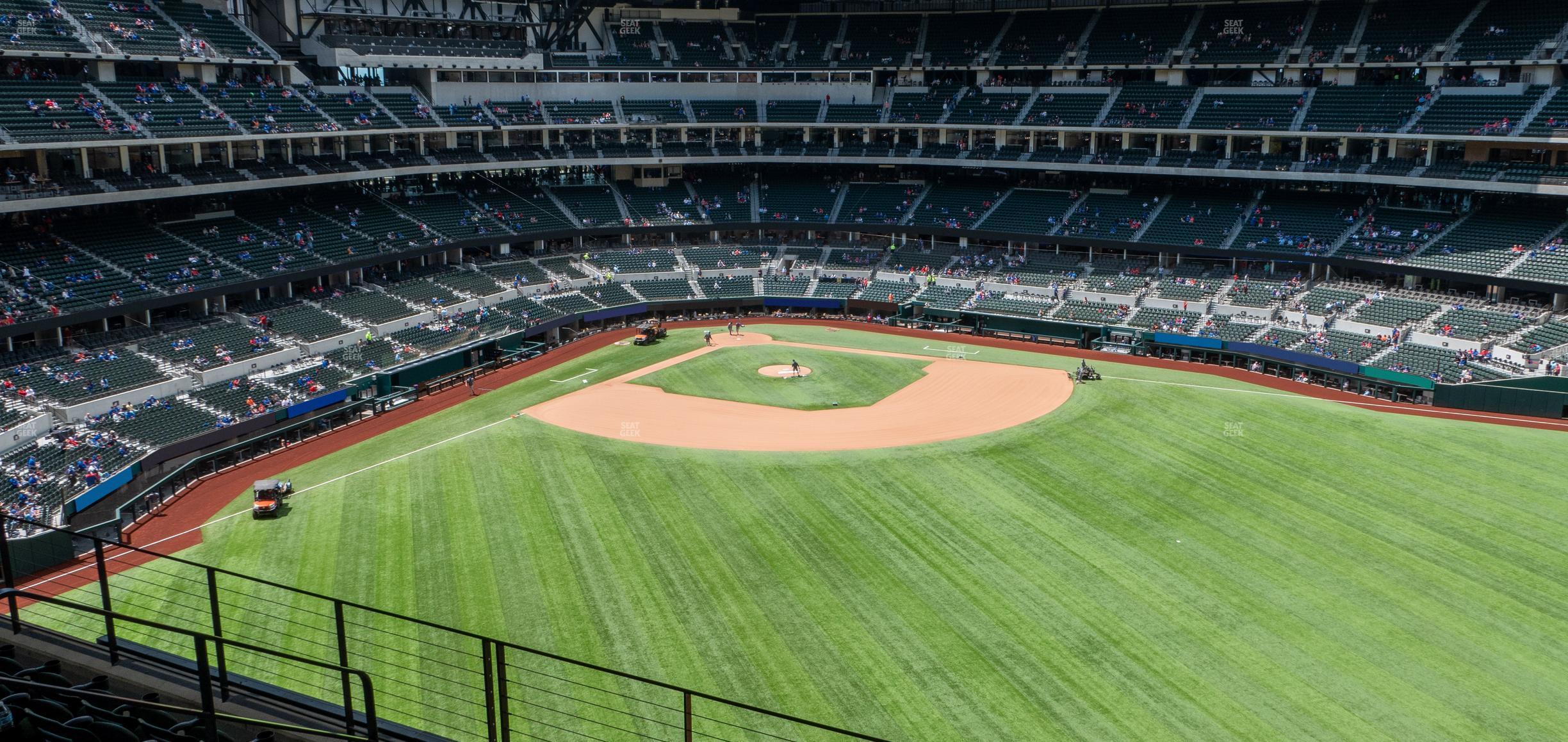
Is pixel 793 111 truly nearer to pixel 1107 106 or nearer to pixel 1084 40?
pixel 1084 40

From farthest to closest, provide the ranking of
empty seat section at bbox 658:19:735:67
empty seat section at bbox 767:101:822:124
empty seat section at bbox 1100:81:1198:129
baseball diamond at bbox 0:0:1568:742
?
empty seat section at bbox 658:19:735:67
empty seat section at bbox 767:101:822:124
empty seat section at bbox 1100:81:1198:129
baseball diamond at bbox 0:0:1568:742

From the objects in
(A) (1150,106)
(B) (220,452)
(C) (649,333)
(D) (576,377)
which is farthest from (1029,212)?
(B) (220,452)

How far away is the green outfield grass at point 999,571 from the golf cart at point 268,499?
0.69m

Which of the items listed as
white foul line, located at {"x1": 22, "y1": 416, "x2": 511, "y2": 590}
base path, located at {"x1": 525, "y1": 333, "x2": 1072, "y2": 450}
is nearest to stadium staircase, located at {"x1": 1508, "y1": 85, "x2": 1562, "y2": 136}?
base path, located at {"x1": 525, "y1": 333, "x2": 1072, "y2": 450}

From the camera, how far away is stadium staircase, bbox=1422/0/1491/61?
196ft

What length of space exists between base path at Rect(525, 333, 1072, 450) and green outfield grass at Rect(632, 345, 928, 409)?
76 centimetres

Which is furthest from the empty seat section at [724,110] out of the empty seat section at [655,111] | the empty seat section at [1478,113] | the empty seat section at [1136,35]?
the empty seat section at [1478,113]

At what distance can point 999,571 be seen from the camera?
3100 centimetres

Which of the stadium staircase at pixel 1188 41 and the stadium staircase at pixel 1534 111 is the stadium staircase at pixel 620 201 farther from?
the stadium staircase at pixel 1534 111

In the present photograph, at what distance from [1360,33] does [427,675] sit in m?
62.6

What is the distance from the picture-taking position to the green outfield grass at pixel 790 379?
1975 inches

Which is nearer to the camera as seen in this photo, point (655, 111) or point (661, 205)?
point (661, 205)

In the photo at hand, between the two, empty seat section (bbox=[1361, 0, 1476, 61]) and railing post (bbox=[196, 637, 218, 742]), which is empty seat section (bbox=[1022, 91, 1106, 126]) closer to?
empty seat section (bbox=[1361, 0, 1476, 61])

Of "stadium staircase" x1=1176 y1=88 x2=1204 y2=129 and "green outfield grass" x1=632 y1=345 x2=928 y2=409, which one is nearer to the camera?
"green outfield grass" x1=632 y1=345 x2=928 y2=409
